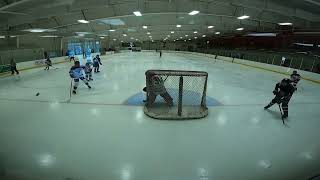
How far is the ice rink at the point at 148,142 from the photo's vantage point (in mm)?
3670

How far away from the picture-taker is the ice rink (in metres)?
3.67

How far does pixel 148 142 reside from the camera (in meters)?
4.78

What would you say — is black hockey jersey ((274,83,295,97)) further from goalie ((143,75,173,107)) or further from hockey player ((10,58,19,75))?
hockey player ((10,58,19,75))

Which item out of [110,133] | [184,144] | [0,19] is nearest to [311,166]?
[184,144]

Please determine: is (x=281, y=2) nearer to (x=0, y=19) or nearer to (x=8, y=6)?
(x=8, y=6)

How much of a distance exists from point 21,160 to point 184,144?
2562 millimetres

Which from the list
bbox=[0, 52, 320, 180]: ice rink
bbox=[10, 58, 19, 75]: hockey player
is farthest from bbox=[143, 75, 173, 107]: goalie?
bbox=[10, 58, 19, 75]: hockey player

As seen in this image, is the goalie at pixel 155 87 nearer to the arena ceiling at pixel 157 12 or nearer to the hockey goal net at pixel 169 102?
the hockey goal net at pixel 169 102

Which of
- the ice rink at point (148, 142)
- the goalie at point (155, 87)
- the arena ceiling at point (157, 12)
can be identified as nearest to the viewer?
the ice rink at point (148, 142)

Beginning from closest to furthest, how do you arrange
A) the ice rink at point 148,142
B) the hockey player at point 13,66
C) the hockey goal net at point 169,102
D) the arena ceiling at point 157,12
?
the ice rink at point 148,142
the hockey goal net at point 169,102
the arena ceiling at point 157,12
the hockey player at point 13,66

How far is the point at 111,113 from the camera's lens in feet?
22.2

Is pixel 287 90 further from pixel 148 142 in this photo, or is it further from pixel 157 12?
pixel 157 12

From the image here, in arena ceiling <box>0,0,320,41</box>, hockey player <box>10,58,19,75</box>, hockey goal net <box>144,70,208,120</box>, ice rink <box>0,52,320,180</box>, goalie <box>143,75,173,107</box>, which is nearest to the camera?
ice rink <box>0,52,320,180</box>

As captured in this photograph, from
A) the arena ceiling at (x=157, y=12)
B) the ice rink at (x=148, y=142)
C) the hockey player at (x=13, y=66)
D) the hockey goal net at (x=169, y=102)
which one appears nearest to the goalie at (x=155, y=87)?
the hockey goal net at (x=169, y=102)
